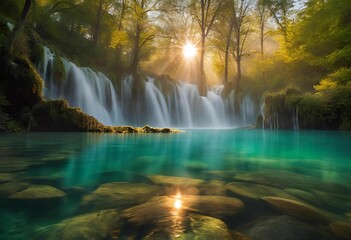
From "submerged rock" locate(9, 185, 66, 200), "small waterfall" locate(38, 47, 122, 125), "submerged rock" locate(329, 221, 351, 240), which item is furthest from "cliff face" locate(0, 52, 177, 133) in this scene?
"submerged rock" locate(329, 221, 351, 240)

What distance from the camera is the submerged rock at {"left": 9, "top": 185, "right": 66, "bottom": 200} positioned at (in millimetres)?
1811

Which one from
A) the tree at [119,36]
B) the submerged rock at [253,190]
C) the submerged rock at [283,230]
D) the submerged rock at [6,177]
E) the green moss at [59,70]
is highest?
the tree at [119,36]

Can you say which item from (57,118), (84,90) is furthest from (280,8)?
(57,118)

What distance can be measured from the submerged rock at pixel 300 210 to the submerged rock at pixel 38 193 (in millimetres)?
1501

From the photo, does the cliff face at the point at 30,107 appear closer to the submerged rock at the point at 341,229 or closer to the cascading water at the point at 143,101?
the cascading water at the point at 143,101

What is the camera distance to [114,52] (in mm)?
25109

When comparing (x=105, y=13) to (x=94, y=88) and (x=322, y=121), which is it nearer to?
(x=94, y=88)

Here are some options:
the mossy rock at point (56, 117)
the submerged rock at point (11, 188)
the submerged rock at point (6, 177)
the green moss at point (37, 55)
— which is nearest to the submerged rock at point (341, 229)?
the submerged rock at point (11, 188)

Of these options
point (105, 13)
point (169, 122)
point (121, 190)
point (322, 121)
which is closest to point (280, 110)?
point (322, 121)

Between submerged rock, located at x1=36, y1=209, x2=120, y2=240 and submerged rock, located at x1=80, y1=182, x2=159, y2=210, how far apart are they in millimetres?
216

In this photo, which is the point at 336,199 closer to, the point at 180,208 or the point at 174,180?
the point at 180,208

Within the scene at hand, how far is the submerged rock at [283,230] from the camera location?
4.18ft

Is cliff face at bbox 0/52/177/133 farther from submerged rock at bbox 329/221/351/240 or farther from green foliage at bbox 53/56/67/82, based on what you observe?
submerged rock at bbox 329/221/351/240

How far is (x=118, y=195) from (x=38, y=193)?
0.57 meters
